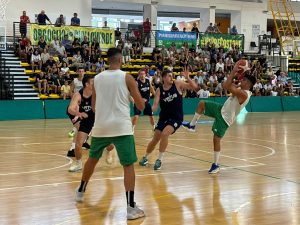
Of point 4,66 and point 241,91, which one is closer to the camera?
point 241,91

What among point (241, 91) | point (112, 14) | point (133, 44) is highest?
point (112, 14)

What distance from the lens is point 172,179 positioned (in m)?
8.83

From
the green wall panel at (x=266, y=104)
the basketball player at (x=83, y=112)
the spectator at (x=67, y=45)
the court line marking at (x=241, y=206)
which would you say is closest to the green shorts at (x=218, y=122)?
the court line marking at (x=241, y=206)

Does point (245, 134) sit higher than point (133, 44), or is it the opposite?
point (133, 44)

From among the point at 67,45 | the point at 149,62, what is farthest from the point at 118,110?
the point at 149,62

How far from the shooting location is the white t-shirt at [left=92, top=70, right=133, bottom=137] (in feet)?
20.9

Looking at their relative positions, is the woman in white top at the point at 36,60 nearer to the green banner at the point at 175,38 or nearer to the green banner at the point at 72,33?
the green banner at the point at 72,33

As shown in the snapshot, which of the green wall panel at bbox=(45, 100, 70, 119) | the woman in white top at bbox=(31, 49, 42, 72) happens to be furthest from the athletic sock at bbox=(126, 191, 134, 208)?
the woman in white top at bbox=(31, 49, 42, 72)

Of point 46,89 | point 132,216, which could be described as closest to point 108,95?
point 132,216

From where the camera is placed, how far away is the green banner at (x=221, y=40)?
31.8 m

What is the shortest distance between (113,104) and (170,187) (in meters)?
2.39

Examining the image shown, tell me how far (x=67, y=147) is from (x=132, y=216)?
6.93m

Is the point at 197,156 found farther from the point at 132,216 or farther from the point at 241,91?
the point at 132,216

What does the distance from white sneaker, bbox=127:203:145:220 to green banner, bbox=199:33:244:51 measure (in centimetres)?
2612
